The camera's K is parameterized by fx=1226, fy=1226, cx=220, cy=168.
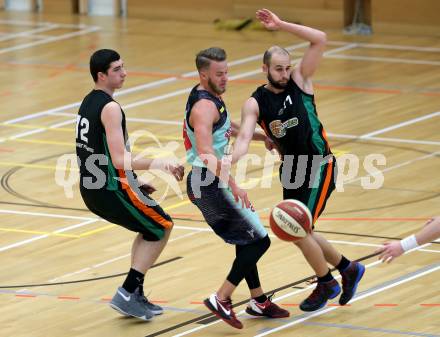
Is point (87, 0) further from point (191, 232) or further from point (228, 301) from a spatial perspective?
point (228, 301)

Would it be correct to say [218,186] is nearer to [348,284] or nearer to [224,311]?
[224,311]

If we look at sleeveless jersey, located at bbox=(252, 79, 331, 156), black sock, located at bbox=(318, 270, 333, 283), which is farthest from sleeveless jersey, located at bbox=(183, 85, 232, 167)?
black sock, located at bbox=(318, 270, 333, 283)

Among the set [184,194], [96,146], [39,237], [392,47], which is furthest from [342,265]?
[392,47]

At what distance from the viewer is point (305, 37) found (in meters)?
10.2

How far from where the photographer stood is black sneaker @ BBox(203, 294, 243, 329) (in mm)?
9906

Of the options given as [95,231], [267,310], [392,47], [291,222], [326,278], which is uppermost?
[291,222]

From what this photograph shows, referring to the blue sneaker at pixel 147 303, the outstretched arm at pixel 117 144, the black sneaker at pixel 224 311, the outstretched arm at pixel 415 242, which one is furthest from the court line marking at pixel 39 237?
the outstretched arm at pixel 415 242

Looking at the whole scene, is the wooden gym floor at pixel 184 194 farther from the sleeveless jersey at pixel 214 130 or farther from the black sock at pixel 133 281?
the sleeveless jersey at pixel 214 130

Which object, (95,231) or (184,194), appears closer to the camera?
(95,231)

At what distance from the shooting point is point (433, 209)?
45.6 feet

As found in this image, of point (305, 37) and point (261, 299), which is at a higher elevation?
point (305, 37)

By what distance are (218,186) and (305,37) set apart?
1.45 meters

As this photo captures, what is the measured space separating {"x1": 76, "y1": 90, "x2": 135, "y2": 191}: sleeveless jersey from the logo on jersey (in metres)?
1.23

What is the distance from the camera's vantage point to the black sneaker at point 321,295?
10.2 meters
